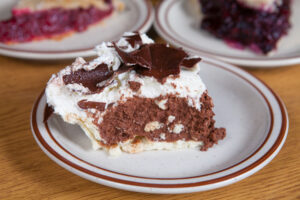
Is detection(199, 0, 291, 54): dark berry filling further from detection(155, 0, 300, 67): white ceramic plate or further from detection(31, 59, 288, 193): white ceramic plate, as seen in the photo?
detection(31, 59, 288, 193): white ceramic plate

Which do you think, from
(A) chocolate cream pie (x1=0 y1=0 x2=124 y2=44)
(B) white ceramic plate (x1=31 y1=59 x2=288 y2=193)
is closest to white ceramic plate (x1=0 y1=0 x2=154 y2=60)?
(A) chocolate cream pie (x1=0 y1=0 x2=124 y2=44)

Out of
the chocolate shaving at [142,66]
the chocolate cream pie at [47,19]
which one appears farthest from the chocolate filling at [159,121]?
the chocolate cream pie at [47,19]

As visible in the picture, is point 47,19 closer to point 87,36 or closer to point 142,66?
point 87,36

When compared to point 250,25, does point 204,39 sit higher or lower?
lower

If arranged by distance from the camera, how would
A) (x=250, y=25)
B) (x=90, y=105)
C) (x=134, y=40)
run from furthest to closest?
(x=250, y=25), (x=134, y=40), (x=90, y=105)

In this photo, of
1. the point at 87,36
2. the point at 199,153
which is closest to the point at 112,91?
the point at 199,153

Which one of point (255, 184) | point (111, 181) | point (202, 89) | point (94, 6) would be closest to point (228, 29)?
point (94, 6)
